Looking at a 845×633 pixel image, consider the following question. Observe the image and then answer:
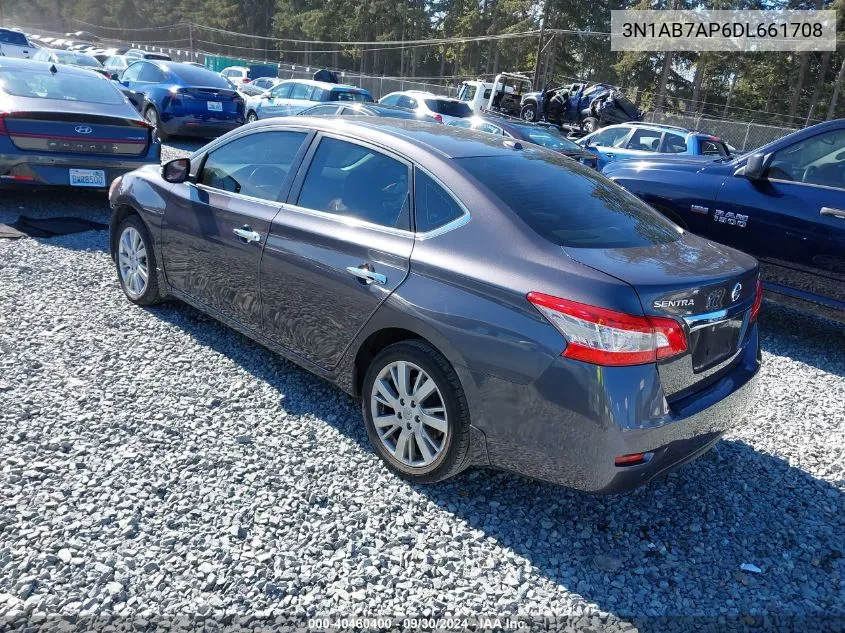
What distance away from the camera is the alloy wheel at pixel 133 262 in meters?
4.67

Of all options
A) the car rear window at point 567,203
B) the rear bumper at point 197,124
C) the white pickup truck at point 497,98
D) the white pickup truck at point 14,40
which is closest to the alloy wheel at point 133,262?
the car rear window at point 567,203

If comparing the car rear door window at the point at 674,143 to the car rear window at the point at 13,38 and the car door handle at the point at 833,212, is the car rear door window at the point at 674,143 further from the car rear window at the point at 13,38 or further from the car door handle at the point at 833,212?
the car rear window at the point at 13,38

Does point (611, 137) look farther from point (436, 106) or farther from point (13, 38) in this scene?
point (13, 38)

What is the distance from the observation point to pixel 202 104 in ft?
42.3

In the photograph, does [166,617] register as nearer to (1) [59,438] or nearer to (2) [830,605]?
(1) [59,438]

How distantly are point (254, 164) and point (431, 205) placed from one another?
1.53 metres

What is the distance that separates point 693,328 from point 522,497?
44.8 inches

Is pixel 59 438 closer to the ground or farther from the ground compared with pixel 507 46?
closer to the ground

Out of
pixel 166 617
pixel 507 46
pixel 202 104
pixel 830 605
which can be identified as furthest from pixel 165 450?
pixel 507 46

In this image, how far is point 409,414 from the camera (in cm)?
298

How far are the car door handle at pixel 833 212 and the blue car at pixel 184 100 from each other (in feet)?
36.6

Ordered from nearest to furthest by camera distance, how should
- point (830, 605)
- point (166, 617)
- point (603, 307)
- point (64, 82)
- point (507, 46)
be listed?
point (166, 617), point (603, 307), point (830, 605), point (64, 82), point (507, 46)

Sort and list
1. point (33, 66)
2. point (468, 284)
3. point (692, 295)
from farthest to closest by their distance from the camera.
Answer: point (33, 66)
point (468, 284)
point (692, 295)

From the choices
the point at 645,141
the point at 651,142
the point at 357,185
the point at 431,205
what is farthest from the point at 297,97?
the point at 431,205
